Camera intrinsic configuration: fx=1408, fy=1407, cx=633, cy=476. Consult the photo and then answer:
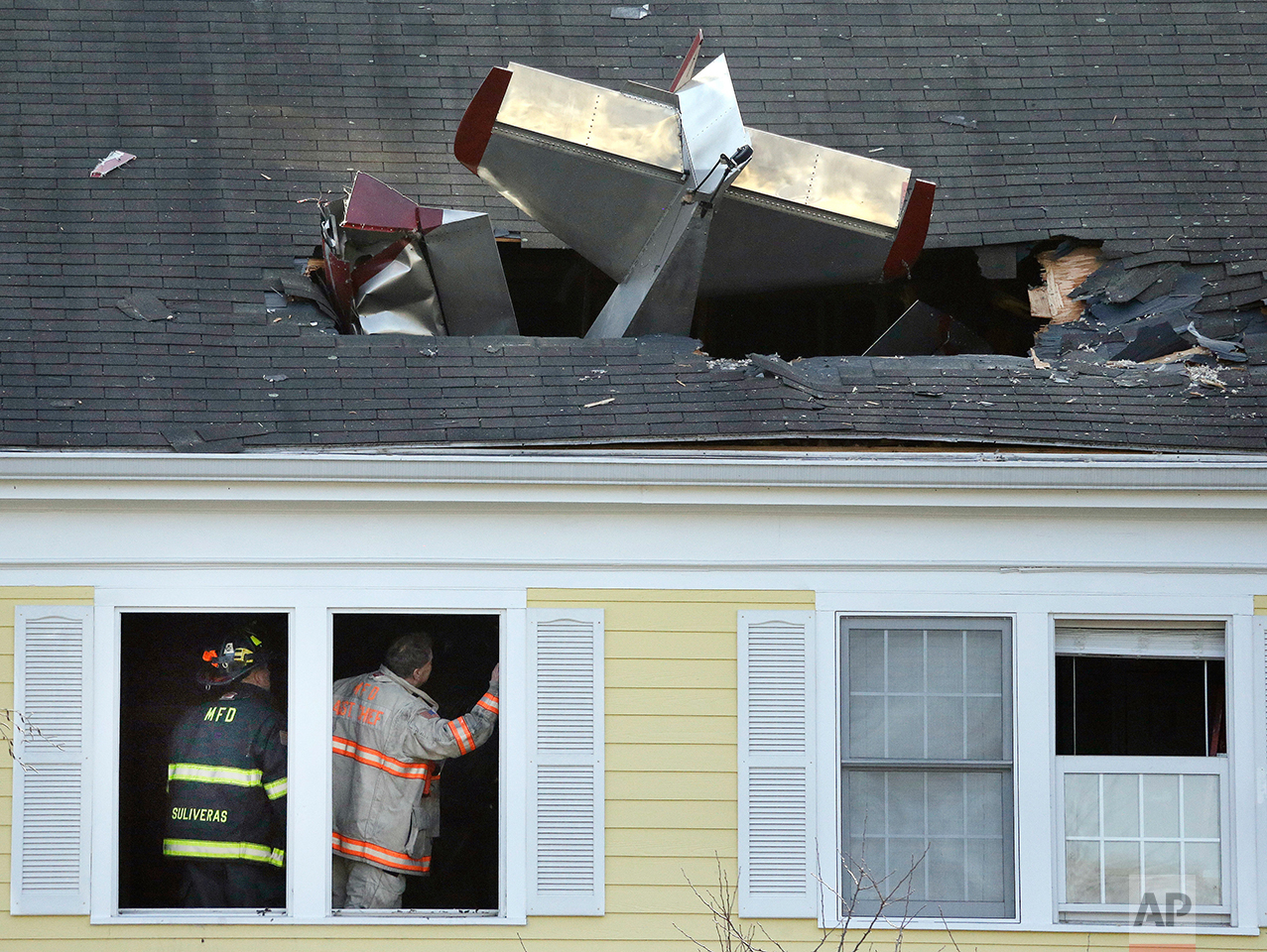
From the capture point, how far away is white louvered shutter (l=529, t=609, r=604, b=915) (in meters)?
5.89

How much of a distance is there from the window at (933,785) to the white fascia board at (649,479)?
684mm

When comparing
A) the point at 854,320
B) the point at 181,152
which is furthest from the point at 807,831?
the point at 181,152

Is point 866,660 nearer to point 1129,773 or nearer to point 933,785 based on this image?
point 933,785

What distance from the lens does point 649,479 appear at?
19.2 feet

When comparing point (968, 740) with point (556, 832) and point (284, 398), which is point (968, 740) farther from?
point (284, 398)

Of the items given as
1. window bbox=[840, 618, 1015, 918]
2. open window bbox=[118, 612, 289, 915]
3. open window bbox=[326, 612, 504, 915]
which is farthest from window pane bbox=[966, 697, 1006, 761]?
open window bbox=[118, 612, 289, 915]

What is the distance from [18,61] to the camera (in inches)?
324

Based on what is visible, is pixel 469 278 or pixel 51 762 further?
pixel 469 278

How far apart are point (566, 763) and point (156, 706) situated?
6.80 feet

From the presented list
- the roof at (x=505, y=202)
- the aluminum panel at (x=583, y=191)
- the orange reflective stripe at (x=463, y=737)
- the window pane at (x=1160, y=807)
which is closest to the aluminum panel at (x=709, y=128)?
the aluminum panel at (x=583, y=191)

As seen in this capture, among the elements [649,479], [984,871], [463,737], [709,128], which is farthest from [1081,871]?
[709,128]

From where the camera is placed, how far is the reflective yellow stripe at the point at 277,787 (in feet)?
19.9

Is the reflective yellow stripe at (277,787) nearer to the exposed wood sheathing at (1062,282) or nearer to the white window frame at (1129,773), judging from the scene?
the white window frame at (1129,773)

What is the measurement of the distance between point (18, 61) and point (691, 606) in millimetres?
5347
